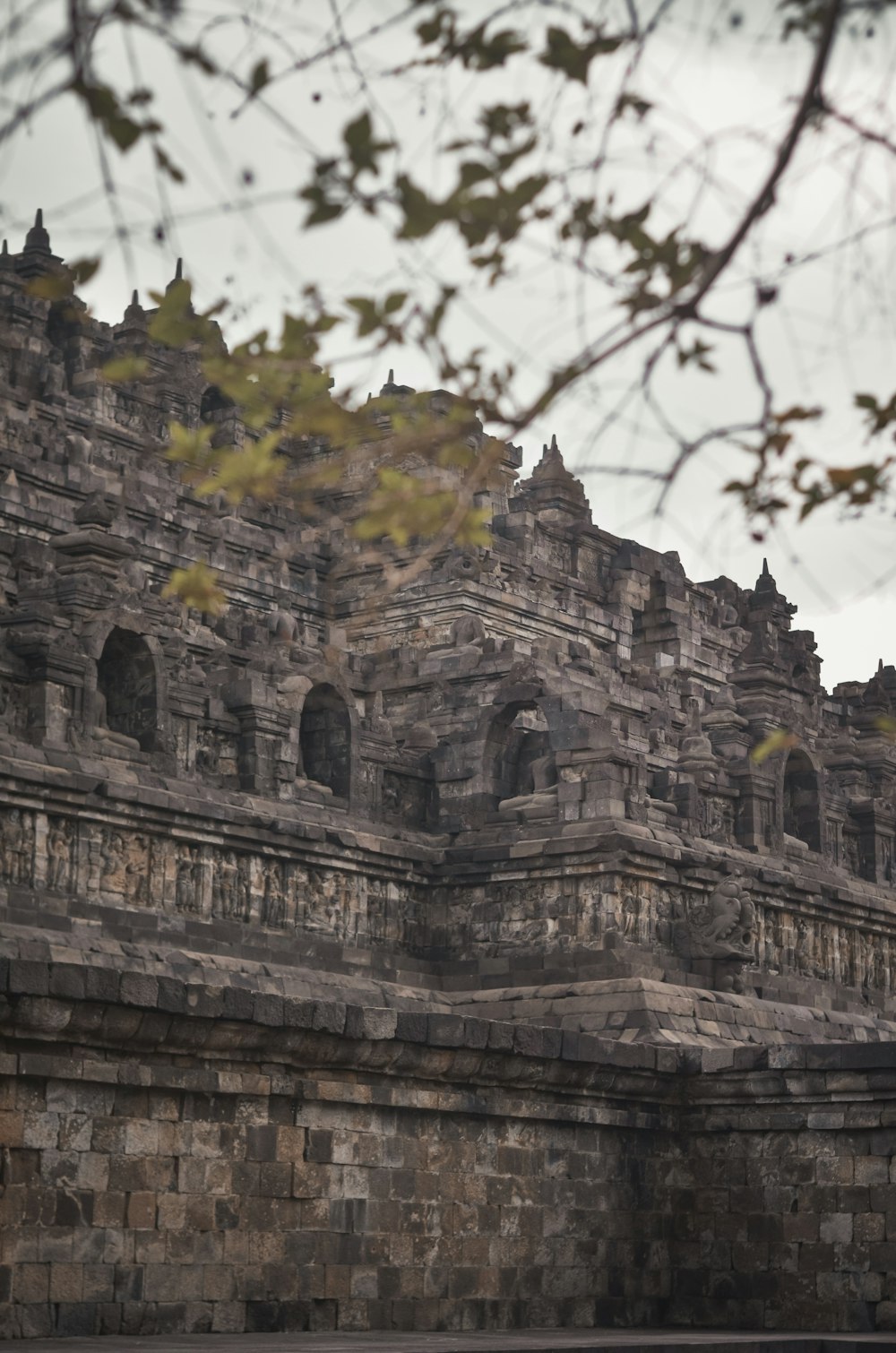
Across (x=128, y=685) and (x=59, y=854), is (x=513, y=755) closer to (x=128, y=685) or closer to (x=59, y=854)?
(x=128, y=685)

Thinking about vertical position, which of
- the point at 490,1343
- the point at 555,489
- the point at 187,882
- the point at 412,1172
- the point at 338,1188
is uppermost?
the point at 555,489

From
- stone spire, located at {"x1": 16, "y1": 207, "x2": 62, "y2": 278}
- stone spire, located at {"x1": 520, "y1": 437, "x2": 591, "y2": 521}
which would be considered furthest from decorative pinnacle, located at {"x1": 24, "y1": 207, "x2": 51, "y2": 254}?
stone spire, located at {"x1": 520, "y1": 437, "x2": 591, "y2": 521}

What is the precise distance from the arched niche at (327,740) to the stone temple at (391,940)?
2.2 inches

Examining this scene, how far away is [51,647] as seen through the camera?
2559cm

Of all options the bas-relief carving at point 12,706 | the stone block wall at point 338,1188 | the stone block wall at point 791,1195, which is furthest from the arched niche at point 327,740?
the stone block wall at point 791,1195

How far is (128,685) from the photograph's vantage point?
27.3 metres

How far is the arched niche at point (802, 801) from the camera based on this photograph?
33.7m

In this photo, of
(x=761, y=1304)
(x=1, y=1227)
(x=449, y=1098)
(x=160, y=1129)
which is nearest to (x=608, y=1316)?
(x=761, y=1304)

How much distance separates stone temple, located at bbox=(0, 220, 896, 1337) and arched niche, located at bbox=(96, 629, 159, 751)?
1.4 inches

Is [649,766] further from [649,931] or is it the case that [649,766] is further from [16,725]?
[16,725]

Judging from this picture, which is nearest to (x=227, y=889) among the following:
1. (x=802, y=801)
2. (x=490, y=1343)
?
(x=490, y=1343)

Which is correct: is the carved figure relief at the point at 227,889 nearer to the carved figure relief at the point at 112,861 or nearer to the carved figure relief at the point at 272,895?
the carved figure relief at the point at 272,895

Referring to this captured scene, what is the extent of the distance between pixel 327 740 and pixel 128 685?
3350mm

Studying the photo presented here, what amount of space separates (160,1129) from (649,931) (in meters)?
11.5
